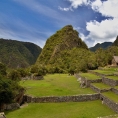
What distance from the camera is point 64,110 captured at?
18484 millimetres

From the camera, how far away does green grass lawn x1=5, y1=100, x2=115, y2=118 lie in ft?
55.2

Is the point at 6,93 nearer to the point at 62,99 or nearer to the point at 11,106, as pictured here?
the point at 11,106

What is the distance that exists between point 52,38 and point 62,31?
837cm

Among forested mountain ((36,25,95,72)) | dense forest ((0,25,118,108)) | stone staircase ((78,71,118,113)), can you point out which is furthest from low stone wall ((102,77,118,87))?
forested mountain ((36,25,95,72))

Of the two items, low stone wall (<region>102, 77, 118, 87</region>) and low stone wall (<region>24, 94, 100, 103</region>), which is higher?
low stone wall (<region>102, 77, 118, 87</region>)

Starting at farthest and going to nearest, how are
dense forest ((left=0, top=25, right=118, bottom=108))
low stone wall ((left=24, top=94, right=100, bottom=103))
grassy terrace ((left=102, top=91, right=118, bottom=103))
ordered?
dense forest ((left=0, top=25, right=118, bottom=108)), low stone wall ((left=24, top=94, right=100, bottom=103)), grassy terrace ((left=102, top=91, right=118, bottom=103))

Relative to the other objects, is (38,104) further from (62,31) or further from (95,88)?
(62,31)

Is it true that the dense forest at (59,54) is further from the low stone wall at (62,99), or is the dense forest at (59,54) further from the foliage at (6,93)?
the foliage at (6,93)

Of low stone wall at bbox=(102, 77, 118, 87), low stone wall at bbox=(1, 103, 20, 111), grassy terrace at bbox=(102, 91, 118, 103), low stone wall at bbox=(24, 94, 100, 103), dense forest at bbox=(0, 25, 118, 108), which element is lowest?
low stone wall at bbox=(1, 103, 20, 111)

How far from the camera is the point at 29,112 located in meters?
18.4

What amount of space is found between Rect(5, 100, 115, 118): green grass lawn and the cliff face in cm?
8161

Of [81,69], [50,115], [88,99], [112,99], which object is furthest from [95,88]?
[81,69]

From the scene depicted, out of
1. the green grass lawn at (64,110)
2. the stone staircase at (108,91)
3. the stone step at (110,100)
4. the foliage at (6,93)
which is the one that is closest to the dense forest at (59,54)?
the stone staircase at (108,91)

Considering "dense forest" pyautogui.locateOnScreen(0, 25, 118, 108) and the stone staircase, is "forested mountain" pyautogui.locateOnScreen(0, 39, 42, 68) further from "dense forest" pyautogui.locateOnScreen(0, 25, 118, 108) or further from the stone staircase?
the stone staircase
